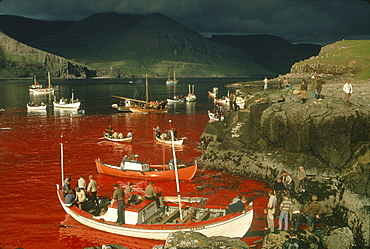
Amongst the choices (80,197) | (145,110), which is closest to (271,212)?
(80,197)

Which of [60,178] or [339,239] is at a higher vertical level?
[339,239]

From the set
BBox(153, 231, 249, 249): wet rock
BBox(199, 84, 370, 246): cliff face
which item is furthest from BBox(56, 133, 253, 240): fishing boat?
BBox(199, 84, 370, 246): cliff face

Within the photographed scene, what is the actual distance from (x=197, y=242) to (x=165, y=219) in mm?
5338

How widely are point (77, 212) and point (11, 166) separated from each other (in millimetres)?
18375

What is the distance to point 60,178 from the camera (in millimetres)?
32281

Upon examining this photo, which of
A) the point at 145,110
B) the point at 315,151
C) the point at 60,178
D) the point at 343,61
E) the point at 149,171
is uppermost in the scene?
the point at 343,61

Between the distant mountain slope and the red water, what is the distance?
4036cm

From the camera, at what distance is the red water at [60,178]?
824 inches

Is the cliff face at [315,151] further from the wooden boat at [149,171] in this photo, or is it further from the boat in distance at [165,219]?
the boat in distance at [165,219]

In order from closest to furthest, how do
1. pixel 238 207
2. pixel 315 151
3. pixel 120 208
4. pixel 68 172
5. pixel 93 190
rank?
pixel 238 207, pixel 120 208, pixel 93 190, pixel 315 151, pixel 68 172

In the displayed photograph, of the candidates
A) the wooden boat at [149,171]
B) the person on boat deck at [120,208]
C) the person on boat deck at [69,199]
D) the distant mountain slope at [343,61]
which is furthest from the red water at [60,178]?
the distant mountain slope at [343,61]

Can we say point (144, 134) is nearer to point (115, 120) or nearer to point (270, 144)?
point (115, 120)

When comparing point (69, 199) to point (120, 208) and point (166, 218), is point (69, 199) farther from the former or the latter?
point (166, 218)

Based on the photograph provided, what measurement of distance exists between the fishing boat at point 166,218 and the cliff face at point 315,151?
6.52m
